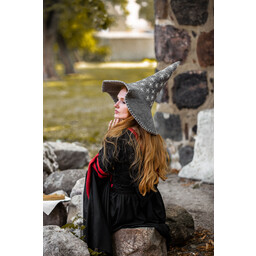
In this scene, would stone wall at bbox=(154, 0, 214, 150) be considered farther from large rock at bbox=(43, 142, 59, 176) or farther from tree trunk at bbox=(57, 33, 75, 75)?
tree trunk at bbox=(57, 33, 75, 75)

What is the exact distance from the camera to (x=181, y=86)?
4.68 meters

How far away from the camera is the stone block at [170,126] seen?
4.75m

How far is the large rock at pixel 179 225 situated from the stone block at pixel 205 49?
79.4 inches

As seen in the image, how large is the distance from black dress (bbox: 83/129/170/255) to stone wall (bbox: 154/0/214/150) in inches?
83.8

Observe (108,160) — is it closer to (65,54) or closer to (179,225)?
(179,225)

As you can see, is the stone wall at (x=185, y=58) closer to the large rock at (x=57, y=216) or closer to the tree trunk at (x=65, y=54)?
the large rock at (x=57, y=216)

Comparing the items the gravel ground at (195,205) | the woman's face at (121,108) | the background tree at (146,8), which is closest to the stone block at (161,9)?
the gravel ground at (195,205)

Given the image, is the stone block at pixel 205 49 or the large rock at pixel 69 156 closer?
the stone block at pixel 205 49

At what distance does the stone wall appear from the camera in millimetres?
4508

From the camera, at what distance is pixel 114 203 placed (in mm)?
2643

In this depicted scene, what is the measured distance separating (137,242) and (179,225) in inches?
18.1
